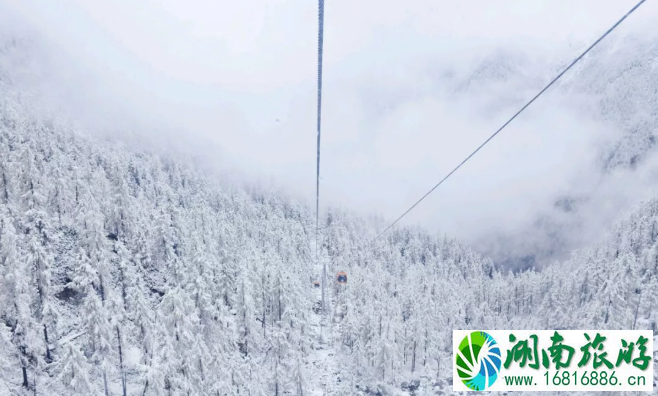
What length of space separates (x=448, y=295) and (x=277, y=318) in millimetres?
57066

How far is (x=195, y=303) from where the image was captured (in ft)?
152

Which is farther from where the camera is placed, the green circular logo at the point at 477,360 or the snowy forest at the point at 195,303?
the snowy forest at the point at 195,303

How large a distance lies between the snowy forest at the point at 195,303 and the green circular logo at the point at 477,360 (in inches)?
929

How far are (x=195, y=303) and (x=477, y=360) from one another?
3227 centimetres

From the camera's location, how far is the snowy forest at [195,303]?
36.6 meters

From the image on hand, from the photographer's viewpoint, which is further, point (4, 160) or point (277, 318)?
point (277, 318)

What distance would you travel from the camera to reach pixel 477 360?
32.6m

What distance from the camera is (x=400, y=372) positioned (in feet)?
217

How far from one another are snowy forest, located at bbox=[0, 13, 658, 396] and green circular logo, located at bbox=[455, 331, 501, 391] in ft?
77.4

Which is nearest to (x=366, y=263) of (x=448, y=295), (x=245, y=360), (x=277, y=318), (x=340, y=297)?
(x=448, y=295)

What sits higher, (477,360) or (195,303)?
(195,303)

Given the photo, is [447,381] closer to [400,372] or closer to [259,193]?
[400,372]

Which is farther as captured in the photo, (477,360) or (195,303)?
(195,303)

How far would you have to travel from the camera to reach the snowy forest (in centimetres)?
3659
